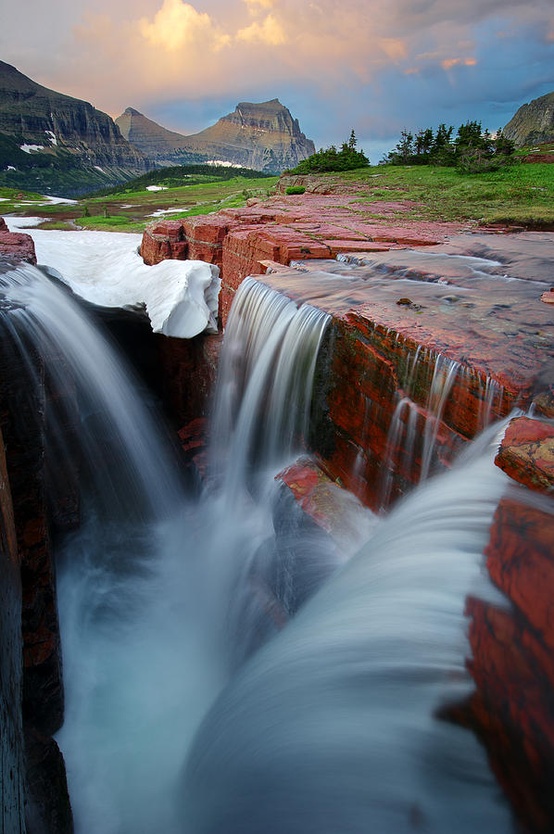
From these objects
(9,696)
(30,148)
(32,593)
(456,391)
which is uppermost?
(30,148)

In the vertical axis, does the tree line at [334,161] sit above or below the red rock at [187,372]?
above

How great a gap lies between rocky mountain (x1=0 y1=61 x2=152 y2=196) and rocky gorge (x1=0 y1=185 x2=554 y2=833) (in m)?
82.7

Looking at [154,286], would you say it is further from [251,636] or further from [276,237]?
[251,636]

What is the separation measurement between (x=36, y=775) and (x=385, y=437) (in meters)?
3.72

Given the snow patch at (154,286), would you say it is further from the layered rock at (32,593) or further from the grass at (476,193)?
the grass at (476,193)

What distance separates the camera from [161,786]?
12.7ft

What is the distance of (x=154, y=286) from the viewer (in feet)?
26.4

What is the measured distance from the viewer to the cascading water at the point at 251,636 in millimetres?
1948

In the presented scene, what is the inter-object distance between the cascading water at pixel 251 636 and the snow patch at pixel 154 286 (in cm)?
116

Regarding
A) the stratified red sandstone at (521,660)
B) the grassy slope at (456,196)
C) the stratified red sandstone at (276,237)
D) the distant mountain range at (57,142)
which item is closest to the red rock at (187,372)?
the stratified red sandstone at (276,237)

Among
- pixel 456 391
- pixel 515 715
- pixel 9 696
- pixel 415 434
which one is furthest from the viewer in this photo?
pixel 415 434

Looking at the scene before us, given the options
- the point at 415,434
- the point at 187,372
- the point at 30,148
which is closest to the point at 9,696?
the point at 415,434

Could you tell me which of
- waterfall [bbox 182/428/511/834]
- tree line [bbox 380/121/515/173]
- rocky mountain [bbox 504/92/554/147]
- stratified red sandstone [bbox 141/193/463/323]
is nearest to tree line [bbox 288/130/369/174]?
tree line [bbox 380/121/515/173]

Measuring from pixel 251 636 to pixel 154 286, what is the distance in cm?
609
